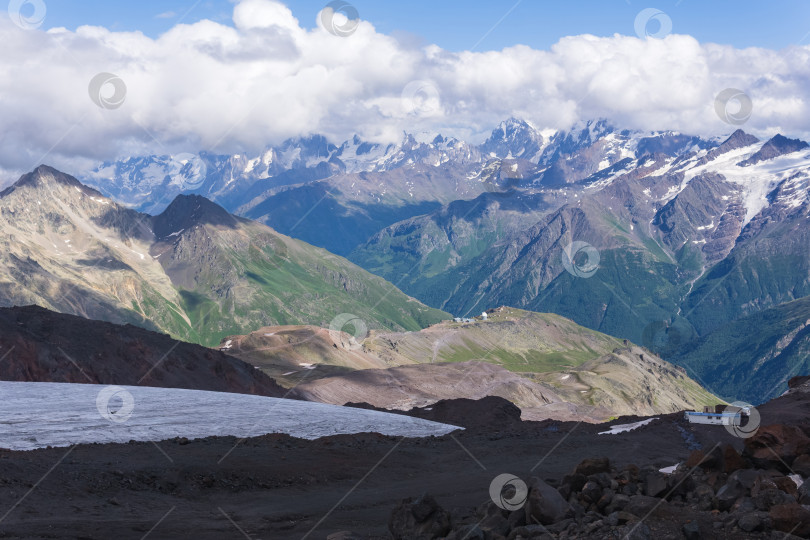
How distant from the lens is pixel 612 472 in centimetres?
2306

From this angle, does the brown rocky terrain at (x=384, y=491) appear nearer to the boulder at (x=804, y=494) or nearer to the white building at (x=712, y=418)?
the boulder at (x=804, y=494)

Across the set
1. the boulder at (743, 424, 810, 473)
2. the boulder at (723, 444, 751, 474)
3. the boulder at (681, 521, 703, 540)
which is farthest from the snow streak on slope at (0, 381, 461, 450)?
the boulder at (743, 424, 810, 473)

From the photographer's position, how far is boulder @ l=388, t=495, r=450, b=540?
66.7 ft

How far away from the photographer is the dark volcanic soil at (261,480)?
22812mm

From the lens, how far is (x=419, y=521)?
819 inches

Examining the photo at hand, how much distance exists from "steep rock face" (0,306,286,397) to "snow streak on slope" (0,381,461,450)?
107ft

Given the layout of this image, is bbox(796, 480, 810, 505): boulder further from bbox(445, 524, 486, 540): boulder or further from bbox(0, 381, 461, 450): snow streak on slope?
bbox(0, 381, 461, 450): snow streak on slope

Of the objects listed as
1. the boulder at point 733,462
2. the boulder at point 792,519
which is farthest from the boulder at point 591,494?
the boulder at point 733,462

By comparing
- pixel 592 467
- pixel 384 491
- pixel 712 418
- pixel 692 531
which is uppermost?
pixel 592 467

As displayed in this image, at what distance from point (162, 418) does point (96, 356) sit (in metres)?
56.4

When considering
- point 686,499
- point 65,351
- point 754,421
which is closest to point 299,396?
point 65,351

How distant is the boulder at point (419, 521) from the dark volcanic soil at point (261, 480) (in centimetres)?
109

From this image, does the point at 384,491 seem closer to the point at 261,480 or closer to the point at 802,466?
the point at 261,480

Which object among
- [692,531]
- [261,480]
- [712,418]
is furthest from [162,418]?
[712,418]
